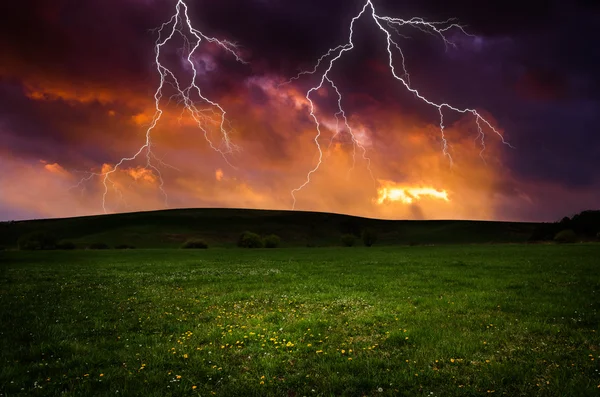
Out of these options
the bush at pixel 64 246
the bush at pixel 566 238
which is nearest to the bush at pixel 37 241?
the bush at pixel 64 246

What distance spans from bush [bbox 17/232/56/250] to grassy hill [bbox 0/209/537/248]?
947 inches

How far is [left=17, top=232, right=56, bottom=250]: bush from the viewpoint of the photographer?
7100 cm

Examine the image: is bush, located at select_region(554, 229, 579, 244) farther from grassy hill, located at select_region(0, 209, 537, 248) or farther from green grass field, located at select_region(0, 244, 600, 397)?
green grass field, located at select_region(0, 244, 600, 397)

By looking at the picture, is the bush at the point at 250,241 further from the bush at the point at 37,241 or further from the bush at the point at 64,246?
the bush at the point at 37,241

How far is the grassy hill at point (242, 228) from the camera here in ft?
373

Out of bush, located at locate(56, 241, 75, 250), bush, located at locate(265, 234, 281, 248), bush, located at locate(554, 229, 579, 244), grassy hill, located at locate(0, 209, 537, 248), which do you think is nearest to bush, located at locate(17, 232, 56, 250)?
bush, located at locate(56, 241, 75, 250)

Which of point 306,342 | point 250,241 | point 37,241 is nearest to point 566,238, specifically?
point 250,241

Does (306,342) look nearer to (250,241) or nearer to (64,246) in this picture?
(250,241)

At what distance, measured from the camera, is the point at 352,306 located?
1407cm

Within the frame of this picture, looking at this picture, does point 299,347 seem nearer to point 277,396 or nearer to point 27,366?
point 277,396

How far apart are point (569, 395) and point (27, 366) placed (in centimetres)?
1093

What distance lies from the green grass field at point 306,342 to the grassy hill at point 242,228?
9329 centimetres

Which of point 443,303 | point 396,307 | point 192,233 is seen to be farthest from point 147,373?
point 192,233

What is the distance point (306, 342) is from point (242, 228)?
5078 inches
